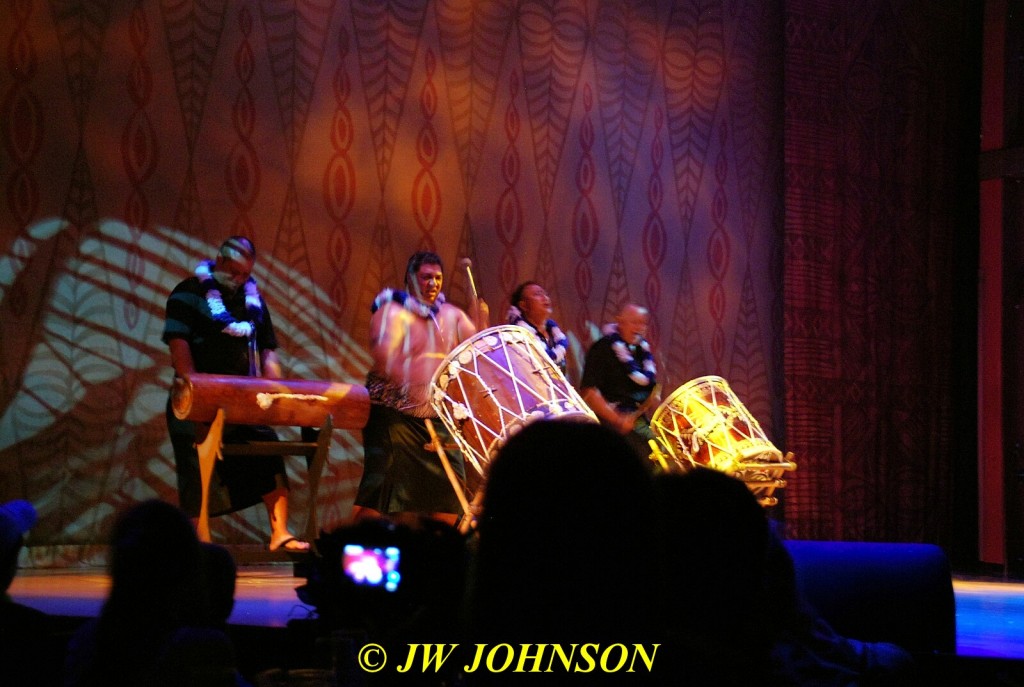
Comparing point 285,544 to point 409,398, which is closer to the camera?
point 409,398

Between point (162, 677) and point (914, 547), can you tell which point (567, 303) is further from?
point (162, 677)

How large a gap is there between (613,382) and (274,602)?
9.37 feet

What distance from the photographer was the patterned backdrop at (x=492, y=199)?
561 centimetres

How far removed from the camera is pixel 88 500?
5.57 metres

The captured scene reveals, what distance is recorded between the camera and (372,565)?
1.49 metres

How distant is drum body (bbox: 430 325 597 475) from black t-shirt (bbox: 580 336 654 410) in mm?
1684

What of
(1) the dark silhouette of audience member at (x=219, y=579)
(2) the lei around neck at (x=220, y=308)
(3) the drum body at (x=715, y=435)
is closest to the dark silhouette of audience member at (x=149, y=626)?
(1) the dark silhouette of audience member at (x=219, y=579)

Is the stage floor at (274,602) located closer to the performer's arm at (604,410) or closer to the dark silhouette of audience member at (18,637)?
the dark silhouette of audience member at (18,637)

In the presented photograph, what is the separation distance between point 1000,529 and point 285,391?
4892 millimetres

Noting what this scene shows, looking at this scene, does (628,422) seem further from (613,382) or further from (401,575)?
(401,575)

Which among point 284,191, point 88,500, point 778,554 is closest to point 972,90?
point 284,191

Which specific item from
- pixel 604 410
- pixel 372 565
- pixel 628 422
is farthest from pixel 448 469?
pixel 372 565

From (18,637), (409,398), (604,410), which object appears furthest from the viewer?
(604,410)

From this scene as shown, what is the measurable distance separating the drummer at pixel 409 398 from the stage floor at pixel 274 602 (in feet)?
1.90
